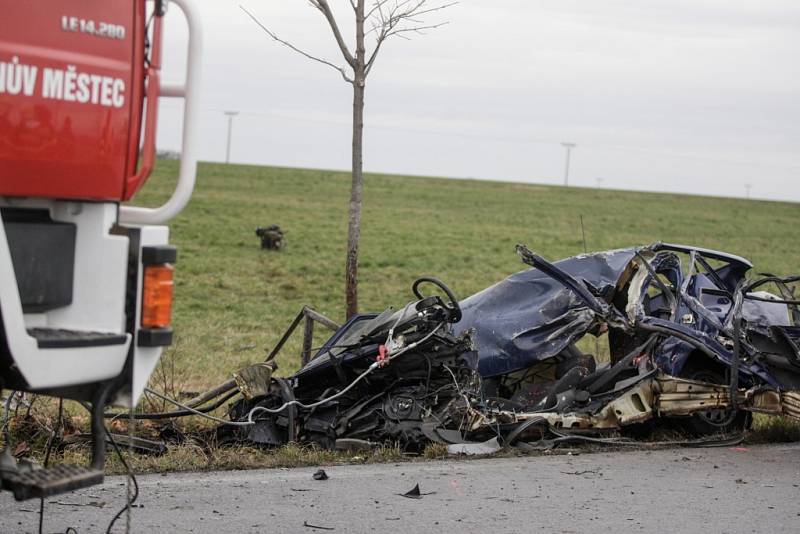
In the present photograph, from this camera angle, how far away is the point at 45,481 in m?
4.28

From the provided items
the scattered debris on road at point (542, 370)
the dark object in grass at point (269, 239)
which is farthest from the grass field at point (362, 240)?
the scattered debris on road at point (542, 370)

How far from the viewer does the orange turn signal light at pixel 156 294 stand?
4.71m

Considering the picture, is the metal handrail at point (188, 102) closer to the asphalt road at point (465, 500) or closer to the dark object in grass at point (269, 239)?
the asphalt road at point (465, 500)

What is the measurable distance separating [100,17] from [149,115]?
442mm

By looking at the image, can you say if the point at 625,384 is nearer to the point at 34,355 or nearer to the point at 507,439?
the point at 507,439

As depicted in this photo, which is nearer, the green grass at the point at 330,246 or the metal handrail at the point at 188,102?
the metal handrail at the point at 188,102

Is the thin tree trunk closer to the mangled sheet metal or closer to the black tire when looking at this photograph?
the mangled sheet metal

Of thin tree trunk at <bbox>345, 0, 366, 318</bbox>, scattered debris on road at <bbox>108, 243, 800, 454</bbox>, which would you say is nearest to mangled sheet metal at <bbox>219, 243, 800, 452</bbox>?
scattered debris on road at <bbox>108, 243, 800, 454</bbox>

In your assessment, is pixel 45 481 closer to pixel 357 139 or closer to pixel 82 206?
pixel 82 206

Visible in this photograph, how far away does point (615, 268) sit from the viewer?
8.74 metres

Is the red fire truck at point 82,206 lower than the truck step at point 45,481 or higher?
higher

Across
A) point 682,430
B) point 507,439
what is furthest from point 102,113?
point 682,430

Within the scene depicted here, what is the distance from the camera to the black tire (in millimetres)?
8227

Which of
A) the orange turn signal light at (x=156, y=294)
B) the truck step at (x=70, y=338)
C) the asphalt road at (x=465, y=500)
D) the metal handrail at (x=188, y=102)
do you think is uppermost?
the metal handrail at (x=188, y=102)
